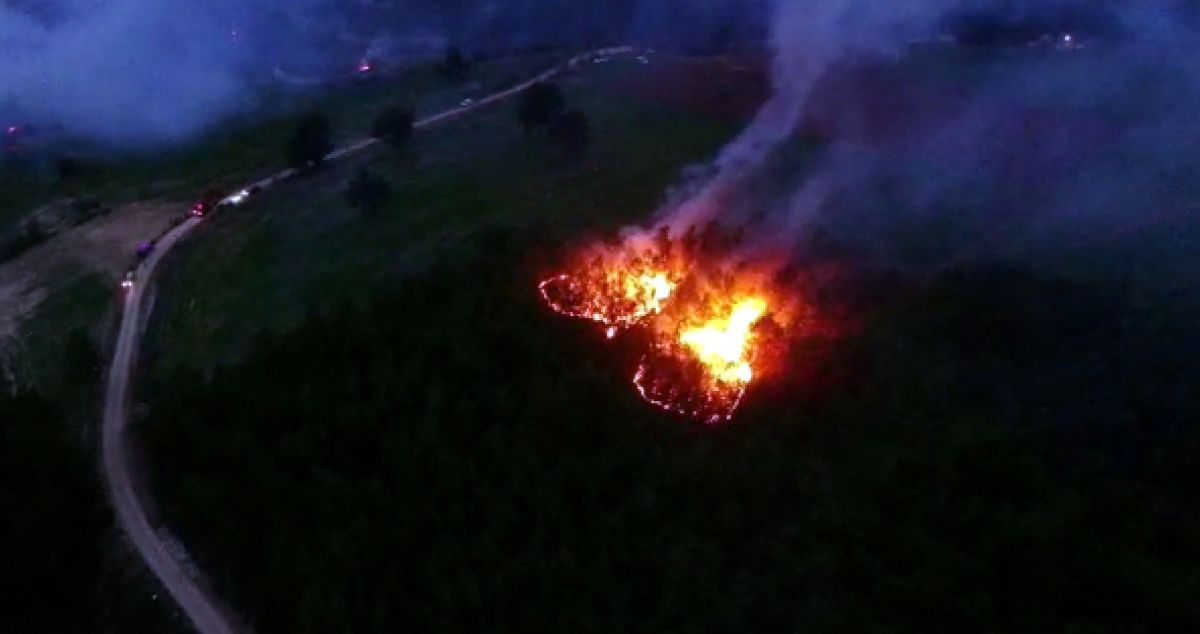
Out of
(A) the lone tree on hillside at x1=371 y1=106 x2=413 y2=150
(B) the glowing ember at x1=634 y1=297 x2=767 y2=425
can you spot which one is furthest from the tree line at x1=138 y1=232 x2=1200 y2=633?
(A) the lone tree on hillside at x1=371 y1=106 x2=413 y2=150

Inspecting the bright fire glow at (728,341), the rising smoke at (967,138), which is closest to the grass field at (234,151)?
the rising smoke at (967,138)

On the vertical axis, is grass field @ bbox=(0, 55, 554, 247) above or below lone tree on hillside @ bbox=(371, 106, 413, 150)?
below

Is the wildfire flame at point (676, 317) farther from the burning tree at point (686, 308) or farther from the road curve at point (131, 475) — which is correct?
the road curve at point (131, 475)

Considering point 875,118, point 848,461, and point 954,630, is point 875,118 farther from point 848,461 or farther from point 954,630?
point 954,630

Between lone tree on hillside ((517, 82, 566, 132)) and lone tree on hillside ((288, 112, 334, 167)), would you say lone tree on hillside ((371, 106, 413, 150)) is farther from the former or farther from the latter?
lone tree on hillside ((517, 82, 566, 132))

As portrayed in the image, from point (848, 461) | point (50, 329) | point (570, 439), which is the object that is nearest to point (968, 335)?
point (848, 461)

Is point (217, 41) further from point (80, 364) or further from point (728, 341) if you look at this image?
point (728, 341)
